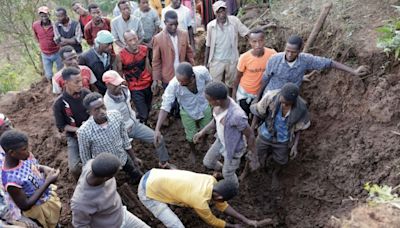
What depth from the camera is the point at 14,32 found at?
11219 mm

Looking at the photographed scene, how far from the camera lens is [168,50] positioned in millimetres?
6059

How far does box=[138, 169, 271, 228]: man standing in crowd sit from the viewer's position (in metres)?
3.95

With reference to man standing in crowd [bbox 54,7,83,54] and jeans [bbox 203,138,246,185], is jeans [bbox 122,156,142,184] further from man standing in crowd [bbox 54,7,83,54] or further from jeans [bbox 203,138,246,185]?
man standing in crowd [bbox 54,7,83,54]

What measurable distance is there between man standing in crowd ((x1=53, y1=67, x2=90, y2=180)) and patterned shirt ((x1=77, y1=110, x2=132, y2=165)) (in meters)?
0.42

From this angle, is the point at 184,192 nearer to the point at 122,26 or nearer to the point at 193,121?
the point at 193,121

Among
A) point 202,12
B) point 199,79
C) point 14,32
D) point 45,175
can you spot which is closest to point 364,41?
point 199,79

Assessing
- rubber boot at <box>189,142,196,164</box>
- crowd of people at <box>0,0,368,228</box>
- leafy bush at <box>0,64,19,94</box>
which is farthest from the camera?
leafy bush at <box>0,64,19,94</box>

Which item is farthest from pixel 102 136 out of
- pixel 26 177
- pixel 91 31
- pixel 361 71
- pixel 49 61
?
pixel 49 61

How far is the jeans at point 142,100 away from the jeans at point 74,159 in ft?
4.65

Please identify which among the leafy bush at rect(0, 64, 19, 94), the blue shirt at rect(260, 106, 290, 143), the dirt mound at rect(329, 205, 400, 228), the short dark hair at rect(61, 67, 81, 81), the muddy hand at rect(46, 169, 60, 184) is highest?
the short dark hair at rect(61, 67, 81, 81)

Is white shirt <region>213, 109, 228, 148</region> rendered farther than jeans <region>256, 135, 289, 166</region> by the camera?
No

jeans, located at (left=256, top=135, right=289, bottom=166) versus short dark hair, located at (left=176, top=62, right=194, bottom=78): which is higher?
short dark hair, located at (left=176, top=62, right=194, bottom=78)

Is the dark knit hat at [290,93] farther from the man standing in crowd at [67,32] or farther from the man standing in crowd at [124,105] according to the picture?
the man standing in crowd at [67,32]

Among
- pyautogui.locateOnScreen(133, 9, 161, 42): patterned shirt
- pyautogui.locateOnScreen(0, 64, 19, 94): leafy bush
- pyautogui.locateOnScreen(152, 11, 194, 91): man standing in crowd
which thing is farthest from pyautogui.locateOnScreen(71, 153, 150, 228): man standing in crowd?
pyautogui.locateOnScreen(0, 64, 19, 94): leafy bush
